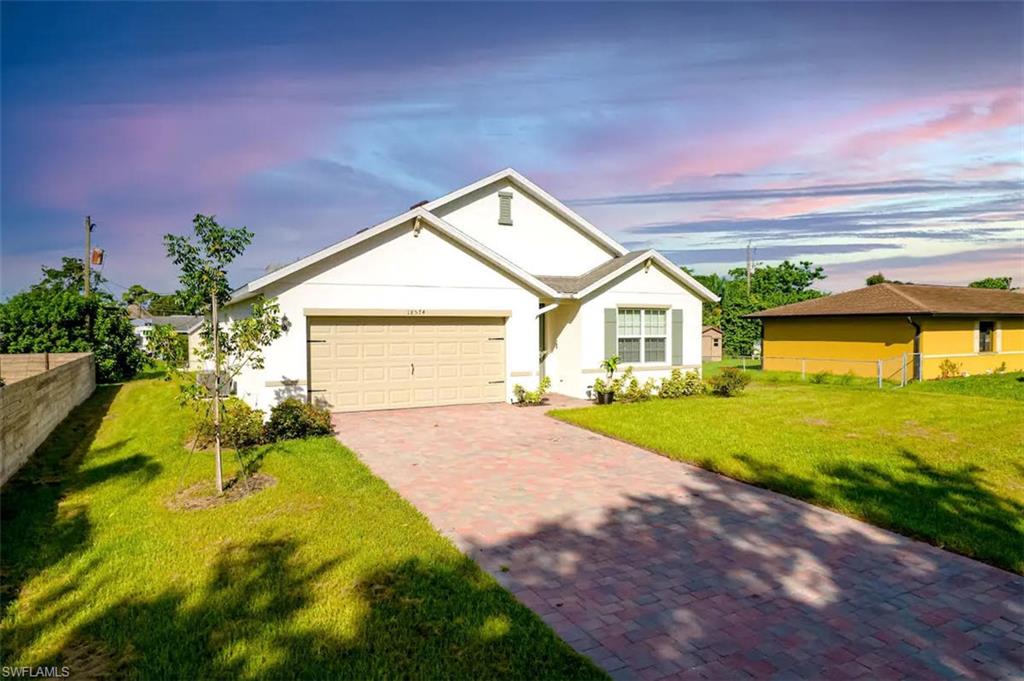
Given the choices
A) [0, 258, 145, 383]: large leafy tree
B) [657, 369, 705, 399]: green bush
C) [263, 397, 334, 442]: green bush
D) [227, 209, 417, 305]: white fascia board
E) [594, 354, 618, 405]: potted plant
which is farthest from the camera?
[0, 258, 145, 383]: large leafy tree

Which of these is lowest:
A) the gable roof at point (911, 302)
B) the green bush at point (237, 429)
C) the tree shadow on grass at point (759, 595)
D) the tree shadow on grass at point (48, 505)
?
the tree shadow on grass at point (759, 595)

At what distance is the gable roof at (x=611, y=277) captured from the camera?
17.0 metres

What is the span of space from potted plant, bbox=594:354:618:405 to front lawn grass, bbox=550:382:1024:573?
3.24 feet

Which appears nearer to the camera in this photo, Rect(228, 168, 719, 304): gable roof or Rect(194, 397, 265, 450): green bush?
Rect(194, 397, 265, 450): green bush

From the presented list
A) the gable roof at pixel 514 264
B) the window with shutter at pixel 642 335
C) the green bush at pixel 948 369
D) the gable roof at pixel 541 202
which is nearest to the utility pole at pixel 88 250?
the gable roof at pixel 514 264

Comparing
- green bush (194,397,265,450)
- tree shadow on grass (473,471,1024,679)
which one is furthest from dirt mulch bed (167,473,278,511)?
tree shadow on grass (473,471,1024,679)

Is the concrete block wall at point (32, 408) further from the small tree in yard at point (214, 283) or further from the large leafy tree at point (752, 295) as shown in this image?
the large leafy tree at point (752, 295)

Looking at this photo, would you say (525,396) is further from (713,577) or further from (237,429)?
(713,577)

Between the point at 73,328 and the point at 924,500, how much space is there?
93.4 feet

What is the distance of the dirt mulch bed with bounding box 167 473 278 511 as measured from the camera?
7.43 m

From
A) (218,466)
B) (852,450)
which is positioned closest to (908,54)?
(852,450)

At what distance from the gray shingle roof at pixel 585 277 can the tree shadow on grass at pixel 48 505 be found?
1166cm

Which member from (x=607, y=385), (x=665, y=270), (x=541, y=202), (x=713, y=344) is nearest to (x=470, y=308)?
(x=607, y=385)

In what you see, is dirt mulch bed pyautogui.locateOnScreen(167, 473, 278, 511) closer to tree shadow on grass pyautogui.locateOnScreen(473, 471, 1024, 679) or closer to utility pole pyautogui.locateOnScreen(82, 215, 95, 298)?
tree shadow on grass pyautogui.locateOnScreen(473, 471, 1024, 679)
